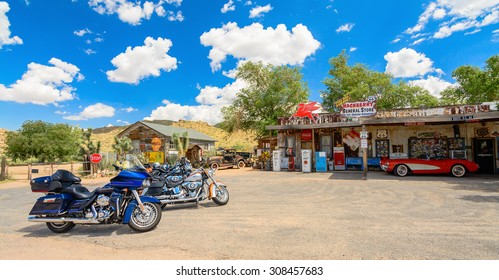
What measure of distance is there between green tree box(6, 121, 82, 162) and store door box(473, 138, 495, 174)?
124 ft

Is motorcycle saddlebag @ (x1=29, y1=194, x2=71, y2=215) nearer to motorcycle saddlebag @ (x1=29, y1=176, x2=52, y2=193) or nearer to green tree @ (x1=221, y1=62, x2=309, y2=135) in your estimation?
motorcycle saddlebag @ (x1=29, y1=176, x2=52, y2=193)

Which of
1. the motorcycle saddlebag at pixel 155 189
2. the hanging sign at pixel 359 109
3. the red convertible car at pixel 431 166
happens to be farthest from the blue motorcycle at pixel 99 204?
the red convertible car at pixel 431 166

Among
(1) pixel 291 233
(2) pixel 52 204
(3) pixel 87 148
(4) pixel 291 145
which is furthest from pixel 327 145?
(3) pixel 87 148

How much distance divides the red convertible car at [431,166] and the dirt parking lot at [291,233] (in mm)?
5871

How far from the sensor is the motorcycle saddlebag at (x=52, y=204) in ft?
17.4

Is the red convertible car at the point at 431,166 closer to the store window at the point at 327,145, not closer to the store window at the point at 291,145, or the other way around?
the store window at the point at 327,145

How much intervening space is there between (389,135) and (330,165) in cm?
403

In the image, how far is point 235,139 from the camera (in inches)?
3041

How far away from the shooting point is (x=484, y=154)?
1518 cm

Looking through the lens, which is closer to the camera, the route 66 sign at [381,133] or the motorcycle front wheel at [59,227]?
the motorcycle front wheel at [59,227]

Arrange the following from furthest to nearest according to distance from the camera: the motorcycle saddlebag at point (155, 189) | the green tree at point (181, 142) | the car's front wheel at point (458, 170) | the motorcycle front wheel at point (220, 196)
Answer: the green tree at point (181, 142) → the car's front wheel at point (458, 170) → the motorcycle front wheel at point (220, 196) → the motorcycle saddlebag at point (155, 189)

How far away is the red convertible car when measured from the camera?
13098 mm

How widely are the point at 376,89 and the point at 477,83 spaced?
9705mm
